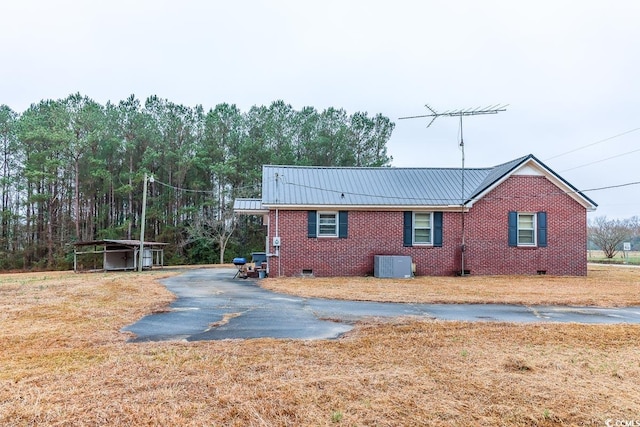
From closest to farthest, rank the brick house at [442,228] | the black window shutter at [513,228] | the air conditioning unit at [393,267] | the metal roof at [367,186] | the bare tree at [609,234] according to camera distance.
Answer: the air conditioning unit at [393,267] < the brick house at [442,228] < the metal roof at [367,186] < the black window shutter at [513,228] < the bare tree at [609,234]

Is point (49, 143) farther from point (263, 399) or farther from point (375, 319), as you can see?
point (263, 399)

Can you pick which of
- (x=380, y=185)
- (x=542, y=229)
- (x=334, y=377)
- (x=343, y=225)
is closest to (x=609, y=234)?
(x=542, y=229)

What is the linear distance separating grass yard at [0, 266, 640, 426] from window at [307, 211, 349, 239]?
31.8ft

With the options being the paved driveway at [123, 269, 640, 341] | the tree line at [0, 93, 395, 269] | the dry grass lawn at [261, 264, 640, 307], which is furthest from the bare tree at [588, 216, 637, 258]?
the paved driveway at [123, 269, 640, 341]

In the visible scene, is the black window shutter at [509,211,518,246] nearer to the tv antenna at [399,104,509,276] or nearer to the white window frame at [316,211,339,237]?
the tv antenna at [399,104,509,276]

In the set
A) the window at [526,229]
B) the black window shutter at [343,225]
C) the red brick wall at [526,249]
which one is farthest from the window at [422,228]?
the window at [526,229]

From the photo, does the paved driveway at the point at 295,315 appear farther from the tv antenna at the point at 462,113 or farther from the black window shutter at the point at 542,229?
the black window shutter at the point at 542,229

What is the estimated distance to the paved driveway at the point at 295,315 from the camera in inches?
253

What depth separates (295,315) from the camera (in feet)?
26.0

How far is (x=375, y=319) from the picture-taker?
7469mm

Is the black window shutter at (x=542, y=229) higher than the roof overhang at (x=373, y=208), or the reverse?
the roof overhang at (x=373, y=208)

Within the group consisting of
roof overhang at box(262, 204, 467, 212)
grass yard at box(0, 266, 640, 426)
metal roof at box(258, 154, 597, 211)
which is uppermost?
metal roof at box(258, 154, 597, 211)

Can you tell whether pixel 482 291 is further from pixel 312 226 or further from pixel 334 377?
pixel 334 377

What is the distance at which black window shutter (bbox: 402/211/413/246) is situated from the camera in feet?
55.6
